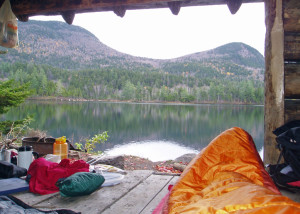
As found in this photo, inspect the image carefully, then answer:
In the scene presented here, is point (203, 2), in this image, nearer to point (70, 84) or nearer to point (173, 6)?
point (173, 6)

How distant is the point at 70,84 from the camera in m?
92.0

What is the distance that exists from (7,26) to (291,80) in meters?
3.54

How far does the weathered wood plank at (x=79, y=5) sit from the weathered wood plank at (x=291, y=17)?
0.45 meters

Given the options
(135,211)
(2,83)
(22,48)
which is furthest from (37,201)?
(22,48)

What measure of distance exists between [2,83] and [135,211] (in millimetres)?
7621

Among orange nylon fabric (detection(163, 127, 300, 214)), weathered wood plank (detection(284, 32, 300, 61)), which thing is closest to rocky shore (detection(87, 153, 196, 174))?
orange nylon fabric (detection(163, 127, 300, 214))

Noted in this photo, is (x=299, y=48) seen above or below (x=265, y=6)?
below

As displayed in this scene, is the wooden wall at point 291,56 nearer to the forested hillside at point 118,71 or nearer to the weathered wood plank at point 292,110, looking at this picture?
the weathered wood plank at point 292,110

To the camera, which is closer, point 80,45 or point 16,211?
point 16,211

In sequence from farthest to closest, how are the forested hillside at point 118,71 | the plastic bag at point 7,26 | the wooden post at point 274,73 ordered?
the forested hillside at point 118,71 → the plastic bag at point 7,26 → the wooden post at point 274,73

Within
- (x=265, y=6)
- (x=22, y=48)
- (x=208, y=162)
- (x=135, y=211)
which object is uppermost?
(x=22, y=48)

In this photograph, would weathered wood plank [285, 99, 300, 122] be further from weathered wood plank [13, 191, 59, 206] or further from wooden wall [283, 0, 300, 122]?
weathered wood plank [13, 191, 59, 206]

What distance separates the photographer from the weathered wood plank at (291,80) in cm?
273

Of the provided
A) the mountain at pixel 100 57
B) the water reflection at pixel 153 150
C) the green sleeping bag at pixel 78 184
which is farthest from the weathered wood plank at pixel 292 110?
the mountain at pixel 100 57
